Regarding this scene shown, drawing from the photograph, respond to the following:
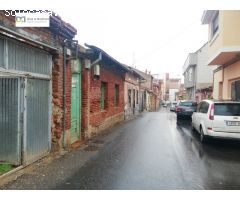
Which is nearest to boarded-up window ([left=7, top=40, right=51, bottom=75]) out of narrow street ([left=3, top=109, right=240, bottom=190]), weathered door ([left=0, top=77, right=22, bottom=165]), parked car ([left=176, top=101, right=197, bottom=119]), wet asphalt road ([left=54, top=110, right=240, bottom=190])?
weathered door ([left=0, top=77, right=22, bottom=165])

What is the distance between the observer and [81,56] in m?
10.2

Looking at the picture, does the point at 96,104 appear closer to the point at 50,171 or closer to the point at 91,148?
the point at 91,148

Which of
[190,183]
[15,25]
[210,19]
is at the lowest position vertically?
[190,183]

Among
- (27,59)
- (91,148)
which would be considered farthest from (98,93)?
(27,59)

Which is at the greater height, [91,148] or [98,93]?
[98,93]

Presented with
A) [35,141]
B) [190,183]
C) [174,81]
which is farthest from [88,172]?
[174,81]

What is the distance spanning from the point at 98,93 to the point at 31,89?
20.0 ft

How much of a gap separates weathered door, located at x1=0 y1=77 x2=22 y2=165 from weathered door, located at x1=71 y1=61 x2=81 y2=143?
11.4 feet

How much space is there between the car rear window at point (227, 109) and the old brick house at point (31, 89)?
5278mm

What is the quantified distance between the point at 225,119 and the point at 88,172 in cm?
536

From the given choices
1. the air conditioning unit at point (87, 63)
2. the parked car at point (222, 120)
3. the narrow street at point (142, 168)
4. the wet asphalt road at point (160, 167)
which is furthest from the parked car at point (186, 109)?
the air conditioning unit at point (87, 63)

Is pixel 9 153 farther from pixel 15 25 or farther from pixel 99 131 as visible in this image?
pixel 99 131

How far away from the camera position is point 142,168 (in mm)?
6527

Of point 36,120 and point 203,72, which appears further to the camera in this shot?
point 203,72
